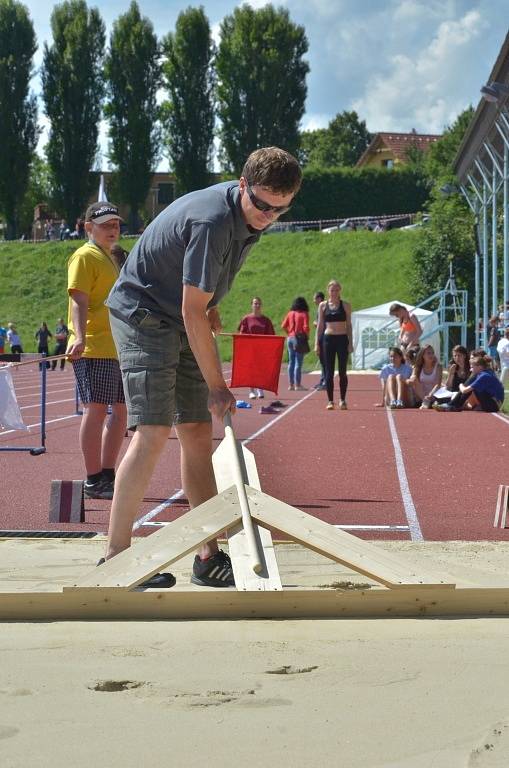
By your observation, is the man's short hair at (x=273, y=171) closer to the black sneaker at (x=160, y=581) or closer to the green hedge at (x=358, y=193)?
the black sneaker at (x=160, y=581)

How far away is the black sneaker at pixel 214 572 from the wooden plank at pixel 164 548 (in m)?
0.30

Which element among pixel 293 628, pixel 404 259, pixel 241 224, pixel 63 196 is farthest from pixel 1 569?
pixel 63 196

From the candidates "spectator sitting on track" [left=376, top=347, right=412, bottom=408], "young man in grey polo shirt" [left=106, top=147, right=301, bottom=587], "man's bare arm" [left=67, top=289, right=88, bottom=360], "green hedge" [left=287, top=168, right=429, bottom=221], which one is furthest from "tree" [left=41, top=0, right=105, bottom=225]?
"young man in grey polo shirt" [left=106, top=147, right=301, bottom=587]

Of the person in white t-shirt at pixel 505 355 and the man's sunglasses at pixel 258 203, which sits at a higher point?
the man's sunglasses at pixel 258 203

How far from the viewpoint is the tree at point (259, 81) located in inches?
2511

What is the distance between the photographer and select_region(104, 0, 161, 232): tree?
6344 cm

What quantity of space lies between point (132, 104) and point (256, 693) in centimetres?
6308

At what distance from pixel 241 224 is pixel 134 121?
2399 inches

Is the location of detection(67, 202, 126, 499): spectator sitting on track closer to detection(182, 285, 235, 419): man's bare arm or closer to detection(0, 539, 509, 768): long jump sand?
detection(182, 285, 235, 419): man's bare arm

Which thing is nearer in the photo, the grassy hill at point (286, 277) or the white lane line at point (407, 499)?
the white lane line at point (407, 499)

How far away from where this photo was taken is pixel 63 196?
63.4 m

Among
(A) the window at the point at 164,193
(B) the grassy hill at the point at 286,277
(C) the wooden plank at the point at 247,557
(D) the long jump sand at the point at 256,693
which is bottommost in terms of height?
(D) the long jump sand at the point at 256,693

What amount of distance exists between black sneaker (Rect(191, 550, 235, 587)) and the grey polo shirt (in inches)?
37.3

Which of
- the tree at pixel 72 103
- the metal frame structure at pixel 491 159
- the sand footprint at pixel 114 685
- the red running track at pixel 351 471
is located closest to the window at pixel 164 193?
the tree at pixel 72 103
